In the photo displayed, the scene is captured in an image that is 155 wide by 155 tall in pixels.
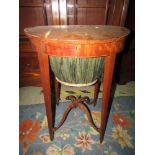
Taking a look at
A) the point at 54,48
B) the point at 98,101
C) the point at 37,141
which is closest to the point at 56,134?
the point at 37,141

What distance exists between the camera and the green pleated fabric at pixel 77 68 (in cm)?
85

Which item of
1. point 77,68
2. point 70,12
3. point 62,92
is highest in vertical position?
point 70,12

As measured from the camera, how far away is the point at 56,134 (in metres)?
1.18

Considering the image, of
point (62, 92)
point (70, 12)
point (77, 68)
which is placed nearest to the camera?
point (77, 68)

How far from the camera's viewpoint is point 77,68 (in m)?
0.87

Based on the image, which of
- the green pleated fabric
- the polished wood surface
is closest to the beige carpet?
the polished wood surface

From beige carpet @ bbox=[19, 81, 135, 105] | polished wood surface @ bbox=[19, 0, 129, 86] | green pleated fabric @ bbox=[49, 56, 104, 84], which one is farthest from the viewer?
beige carpet @ bbox=[19, 81, 135, 105]

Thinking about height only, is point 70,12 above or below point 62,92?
above

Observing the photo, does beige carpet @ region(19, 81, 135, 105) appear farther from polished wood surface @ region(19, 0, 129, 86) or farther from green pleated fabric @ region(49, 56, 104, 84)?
green pleated fabric @ region(49, 56, 104, 84)

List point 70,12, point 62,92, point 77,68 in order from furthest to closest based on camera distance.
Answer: point 62,92, point 70,12, point 77,68

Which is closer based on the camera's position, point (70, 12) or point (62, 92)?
point (70, 12)

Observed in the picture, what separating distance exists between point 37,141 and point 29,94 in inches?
25.9

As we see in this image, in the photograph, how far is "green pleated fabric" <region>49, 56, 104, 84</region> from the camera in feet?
2.80

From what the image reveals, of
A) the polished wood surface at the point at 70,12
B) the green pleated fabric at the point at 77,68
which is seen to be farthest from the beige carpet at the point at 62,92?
the green pleated fabric at the point at 77,68
